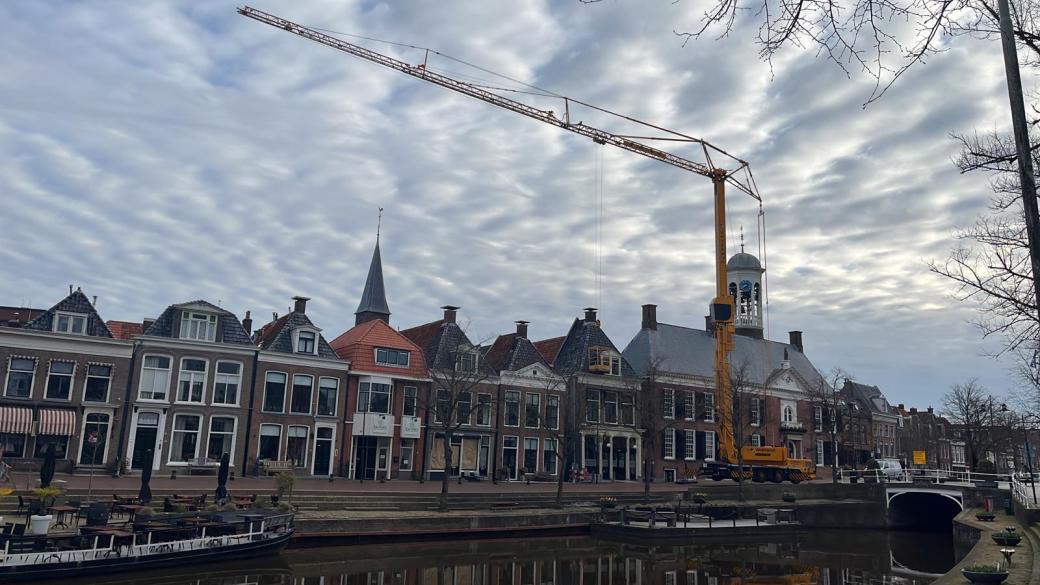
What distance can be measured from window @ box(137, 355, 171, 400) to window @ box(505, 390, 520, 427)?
19.4 metres

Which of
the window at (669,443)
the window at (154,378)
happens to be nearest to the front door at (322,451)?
the window at (154,378)

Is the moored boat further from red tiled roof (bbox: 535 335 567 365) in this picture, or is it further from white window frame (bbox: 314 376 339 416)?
red tiled roof (bbox: 535 335 567 365)

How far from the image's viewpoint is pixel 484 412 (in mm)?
46688

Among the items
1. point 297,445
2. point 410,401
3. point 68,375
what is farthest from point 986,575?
point 68,375

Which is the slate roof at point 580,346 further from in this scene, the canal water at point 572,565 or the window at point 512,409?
the canal water at point 572,565

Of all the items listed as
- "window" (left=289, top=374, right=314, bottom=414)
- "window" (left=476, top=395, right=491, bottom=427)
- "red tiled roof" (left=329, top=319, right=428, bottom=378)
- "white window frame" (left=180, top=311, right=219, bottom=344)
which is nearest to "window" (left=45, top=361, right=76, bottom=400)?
"white window frame" (left=180, top=311, right=219, bottom=344)

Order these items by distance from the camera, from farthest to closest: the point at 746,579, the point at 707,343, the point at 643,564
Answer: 1. the point at 707,343
2. the point at 643,564
3. the point at 746,579

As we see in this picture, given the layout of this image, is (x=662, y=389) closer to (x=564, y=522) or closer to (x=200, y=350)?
(x=564, y=522)

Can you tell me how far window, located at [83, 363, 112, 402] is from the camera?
117 feet

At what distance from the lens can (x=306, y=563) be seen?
955 inches

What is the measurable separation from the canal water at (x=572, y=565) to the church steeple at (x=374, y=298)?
22.6 metres

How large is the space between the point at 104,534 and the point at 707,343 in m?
49.8

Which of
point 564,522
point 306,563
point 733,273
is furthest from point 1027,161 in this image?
point 733,273

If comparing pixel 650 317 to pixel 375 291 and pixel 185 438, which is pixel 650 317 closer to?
pixel 375 291
